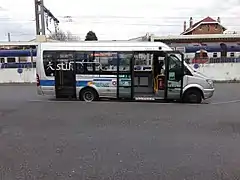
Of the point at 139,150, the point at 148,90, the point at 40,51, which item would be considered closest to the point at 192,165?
the point at 139,150

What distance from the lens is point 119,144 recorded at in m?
6.75

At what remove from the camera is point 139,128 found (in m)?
8.36

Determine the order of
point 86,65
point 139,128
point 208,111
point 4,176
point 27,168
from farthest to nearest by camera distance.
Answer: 1. point 86,65
2. point 208,111
3. point 139,128
4. point 27,168
5. point 4,176

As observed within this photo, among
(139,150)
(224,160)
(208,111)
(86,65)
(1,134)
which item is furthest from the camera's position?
(86,65)

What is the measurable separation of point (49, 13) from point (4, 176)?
35.3 meters

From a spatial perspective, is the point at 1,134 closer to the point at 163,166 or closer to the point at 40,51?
the point at 163,166

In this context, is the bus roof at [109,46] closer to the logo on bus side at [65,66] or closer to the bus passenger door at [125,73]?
the bus passenger door at [125,73]

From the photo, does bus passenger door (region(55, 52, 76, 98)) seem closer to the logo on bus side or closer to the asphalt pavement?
the logo on bus side

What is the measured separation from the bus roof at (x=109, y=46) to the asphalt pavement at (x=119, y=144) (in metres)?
3.27

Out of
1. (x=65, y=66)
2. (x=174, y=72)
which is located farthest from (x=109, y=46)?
(x=174, y=72)

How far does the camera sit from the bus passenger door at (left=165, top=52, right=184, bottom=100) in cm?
1358

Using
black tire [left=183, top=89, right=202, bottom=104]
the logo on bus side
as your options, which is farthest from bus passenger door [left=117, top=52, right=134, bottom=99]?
black tire [left=183, top=89, right=202, bottom=104]

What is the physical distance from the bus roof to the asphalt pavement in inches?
129

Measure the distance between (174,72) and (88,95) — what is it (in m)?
3.67
